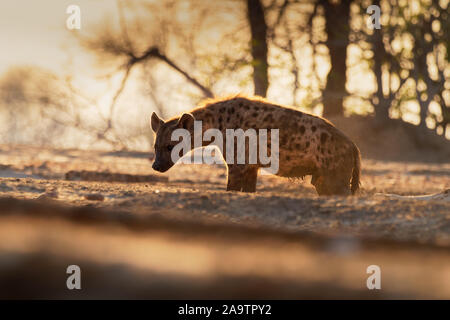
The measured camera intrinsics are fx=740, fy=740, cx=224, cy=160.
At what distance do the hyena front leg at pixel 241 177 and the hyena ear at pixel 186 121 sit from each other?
52 centimetres

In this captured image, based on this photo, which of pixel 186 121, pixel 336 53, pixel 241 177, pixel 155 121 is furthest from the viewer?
pixel 336 53

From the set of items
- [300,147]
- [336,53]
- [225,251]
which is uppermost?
[336,53]

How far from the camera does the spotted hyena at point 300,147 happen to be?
5656mm

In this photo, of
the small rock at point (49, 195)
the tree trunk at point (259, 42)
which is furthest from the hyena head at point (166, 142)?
the tree trunk at point (259, 42)

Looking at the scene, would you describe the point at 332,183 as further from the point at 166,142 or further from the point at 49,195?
the point at 49,195

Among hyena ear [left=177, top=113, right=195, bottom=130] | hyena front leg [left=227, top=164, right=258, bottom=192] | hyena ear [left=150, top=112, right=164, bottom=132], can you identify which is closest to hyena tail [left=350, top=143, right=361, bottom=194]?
hyena front leg [left=227, top=164, right=258, bottom=192]

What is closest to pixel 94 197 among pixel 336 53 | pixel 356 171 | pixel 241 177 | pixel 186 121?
pixel 241 177

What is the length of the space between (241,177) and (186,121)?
68 cm

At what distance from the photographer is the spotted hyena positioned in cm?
566

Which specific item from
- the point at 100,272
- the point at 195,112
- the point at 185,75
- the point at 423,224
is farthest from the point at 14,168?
the point at 185,75

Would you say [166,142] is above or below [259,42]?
below

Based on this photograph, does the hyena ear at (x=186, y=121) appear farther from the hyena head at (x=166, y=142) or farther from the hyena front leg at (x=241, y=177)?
the hyena front leg at (x=241, y=177)

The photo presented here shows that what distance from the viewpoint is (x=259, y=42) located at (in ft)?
53.9
